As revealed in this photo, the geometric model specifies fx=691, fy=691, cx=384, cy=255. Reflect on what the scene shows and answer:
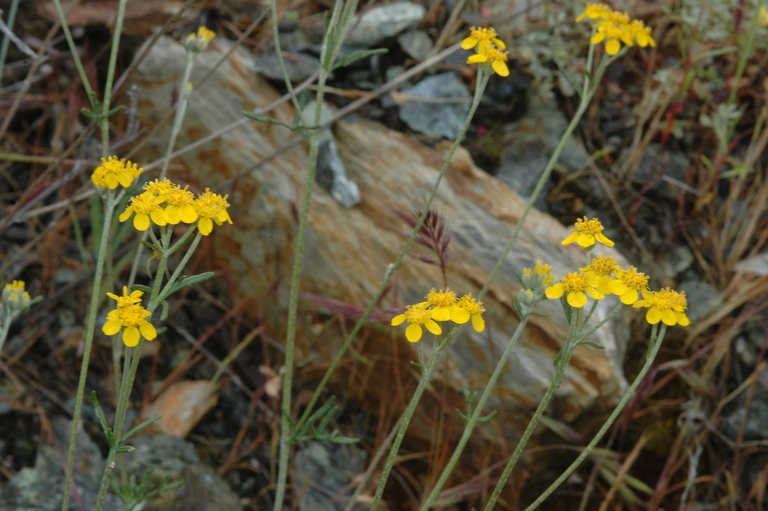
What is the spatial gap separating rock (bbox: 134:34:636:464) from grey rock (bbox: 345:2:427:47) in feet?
1.88

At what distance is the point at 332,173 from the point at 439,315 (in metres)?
1.79

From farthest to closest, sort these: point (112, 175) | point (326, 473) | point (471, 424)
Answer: point (326, 473) → point (471, 424) → point (112, 175)

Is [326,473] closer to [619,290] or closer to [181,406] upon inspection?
[181,406]

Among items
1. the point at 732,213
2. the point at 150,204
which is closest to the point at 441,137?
the point at 732,213

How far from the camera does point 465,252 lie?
3.12 metres

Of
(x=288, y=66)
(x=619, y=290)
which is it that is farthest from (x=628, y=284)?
(x=288, y=66)

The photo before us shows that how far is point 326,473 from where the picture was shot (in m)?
3.12

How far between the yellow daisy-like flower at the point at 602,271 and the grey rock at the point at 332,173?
173cm

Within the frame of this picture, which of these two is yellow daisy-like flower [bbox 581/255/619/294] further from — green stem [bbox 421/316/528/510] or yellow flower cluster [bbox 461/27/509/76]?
yellow flower cluster [bbox 461/27/509/76]

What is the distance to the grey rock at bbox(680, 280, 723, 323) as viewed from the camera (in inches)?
138

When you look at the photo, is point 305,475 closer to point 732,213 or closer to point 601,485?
point 601,485

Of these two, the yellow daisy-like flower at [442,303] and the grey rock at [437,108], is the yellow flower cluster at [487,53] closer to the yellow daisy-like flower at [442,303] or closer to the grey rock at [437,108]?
the yellow daisy-like flower at [442,303]

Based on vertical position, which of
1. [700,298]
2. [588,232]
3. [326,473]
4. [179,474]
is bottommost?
[326,473]

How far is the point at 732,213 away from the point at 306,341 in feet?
7.80
